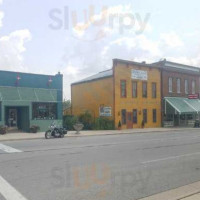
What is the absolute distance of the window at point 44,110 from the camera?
28923mm

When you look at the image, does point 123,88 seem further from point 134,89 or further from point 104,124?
point 104,124

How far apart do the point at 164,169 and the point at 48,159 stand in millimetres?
4412

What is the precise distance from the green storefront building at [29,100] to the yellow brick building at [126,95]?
582 cm

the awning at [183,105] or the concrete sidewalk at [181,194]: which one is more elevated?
the awning at [183,105]

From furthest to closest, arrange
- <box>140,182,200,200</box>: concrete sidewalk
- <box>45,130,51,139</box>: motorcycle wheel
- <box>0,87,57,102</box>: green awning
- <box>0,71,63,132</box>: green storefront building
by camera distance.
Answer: <box>0,71,63,132</box>: green storefront building, <box>0,87,57,102</box>: green awning, <box>45,130,51,139</box>: motorcycle wheel, <box>140,182,200,200</box>: concrete sidewalk

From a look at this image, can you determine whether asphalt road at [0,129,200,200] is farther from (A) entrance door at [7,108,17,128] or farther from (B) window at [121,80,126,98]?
(B) window at [121,80,126,98]

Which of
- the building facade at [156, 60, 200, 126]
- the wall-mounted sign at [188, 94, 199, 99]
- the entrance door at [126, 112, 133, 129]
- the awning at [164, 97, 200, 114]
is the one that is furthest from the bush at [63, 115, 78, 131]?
the wall-mounted sign at [188, 94, 199, 99]

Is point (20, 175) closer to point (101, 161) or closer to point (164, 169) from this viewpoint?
point (101, 161)

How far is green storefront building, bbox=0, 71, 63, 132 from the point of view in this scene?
1077 inches

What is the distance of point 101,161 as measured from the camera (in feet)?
35.7

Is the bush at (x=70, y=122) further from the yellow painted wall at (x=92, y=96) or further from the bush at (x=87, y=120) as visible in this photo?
the yellow painted wall at (x=92, y=96)

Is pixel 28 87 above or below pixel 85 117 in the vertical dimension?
above

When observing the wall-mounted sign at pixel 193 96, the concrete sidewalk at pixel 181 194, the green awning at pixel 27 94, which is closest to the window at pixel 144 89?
the wall-mounted sign at pixel 193 96

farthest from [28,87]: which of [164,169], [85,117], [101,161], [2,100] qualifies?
[164,169]
